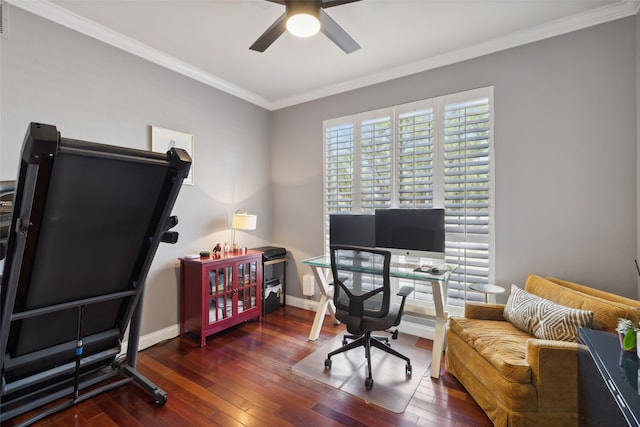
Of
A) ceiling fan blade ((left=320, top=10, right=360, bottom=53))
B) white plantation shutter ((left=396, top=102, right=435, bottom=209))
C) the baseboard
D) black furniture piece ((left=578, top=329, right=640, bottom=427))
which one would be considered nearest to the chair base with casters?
black furniture piece ((left=578, top=329, right=640, bottom=427))

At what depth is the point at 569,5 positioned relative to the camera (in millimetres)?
2207

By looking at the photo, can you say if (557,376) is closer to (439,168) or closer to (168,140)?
(439,168)

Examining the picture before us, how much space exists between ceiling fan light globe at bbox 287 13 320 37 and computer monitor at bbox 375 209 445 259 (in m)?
1.74

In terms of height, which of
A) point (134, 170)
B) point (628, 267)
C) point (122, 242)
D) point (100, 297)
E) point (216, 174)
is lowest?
point (100, 297)

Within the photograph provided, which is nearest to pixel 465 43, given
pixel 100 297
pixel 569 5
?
pixel 569 5

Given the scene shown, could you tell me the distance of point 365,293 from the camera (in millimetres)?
2334

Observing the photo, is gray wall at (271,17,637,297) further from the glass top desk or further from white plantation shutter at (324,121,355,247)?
white plantation shutter at (324,121,355,247)

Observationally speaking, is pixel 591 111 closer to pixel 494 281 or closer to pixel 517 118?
pixel 517 118

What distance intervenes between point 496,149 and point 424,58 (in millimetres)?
1173

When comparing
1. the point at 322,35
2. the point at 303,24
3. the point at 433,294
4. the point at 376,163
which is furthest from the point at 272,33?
the point at 433,294

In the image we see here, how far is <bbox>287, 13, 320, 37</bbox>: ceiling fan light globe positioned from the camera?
6.05 feet

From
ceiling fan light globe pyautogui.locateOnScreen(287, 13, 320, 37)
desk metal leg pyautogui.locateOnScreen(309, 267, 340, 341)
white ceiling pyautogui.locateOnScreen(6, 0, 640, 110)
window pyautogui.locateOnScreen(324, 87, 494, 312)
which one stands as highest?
white ceiling pyautogui.locateOnScreen(6, 0, 640, 110)

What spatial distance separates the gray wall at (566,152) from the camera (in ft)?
7.29

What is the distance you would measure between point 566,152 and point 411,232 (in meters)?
1.41
